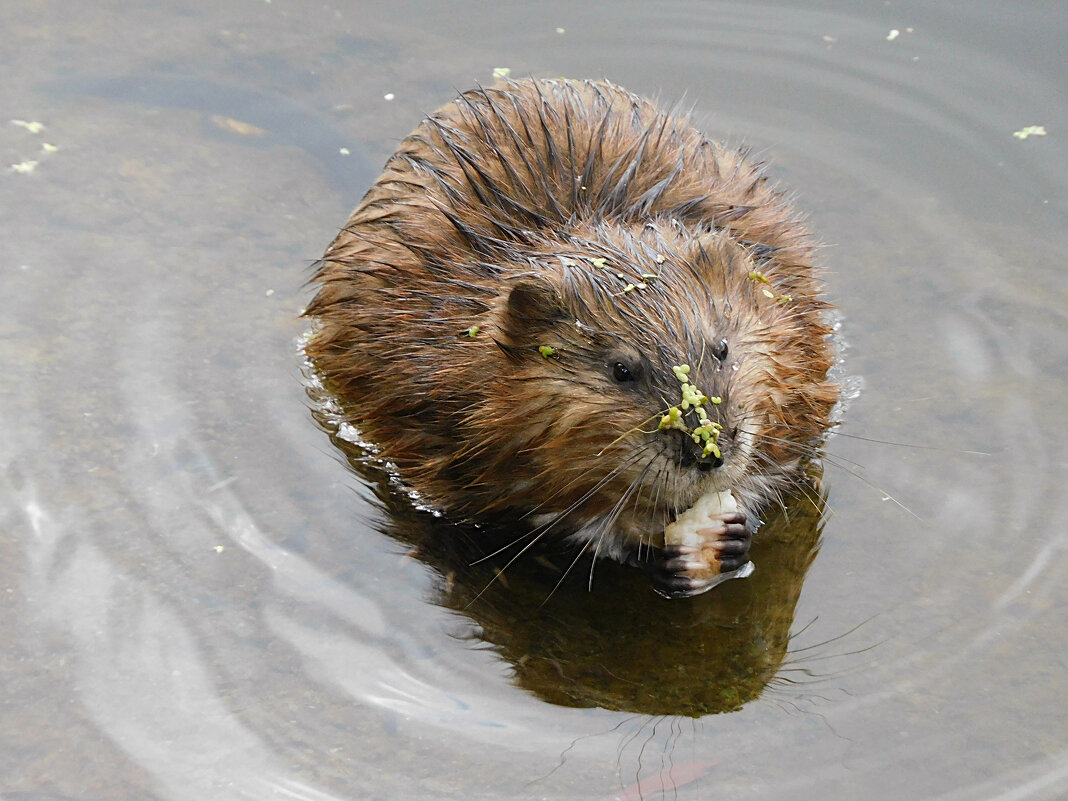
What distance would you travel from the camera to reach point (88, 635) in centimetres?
465

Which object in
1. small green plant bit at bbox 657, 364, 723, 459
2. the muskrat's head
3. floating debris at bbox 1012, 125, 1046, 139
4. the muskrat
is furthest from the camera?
floating debris at bbox 1012, 125, 1046, 139

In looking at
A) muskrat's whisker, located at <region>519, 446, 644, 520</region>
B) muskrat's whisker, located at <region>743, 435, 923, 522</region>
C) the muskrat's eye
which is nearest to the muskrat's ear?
the muskrat's eye

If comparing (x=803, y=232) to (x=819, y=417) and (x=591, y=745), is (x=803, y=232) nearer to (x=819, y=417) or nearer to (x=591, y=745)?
(x=819, y=417)

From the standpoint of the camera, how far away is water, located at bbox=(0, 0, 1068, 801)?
14.1 feet

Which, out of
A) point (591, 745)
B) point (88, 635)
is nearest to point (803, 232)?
point (591, 745)

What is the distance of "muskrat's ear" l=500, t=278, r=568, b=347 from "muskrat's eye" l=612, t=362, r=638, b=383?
265mm

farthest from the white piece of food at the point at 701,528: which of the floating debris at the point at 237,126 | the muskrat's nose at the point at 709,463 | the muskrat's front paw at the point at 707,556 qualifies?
the floating debris at the point at 237,126

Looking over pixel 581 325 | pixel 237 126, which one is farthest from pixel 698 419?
pixel 237 126

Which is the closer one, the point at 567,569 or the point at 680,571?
the point at 680,571

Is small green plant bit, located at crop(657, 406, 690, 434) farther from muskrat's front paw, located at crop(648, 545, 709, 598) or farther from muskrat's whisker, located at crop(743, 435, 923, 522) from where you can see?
muskrat's whisker, located at crop(743, 435, 923, 522)

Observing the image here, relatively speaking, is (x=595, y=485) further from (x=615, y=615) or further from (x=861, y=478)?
(x=861, y=478)

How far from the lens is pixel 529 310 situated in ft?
15.1

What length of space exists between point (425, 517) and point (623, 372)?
120 cm

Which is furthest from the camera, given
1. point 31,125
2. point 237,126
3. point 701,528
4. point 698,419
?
point 237,126
